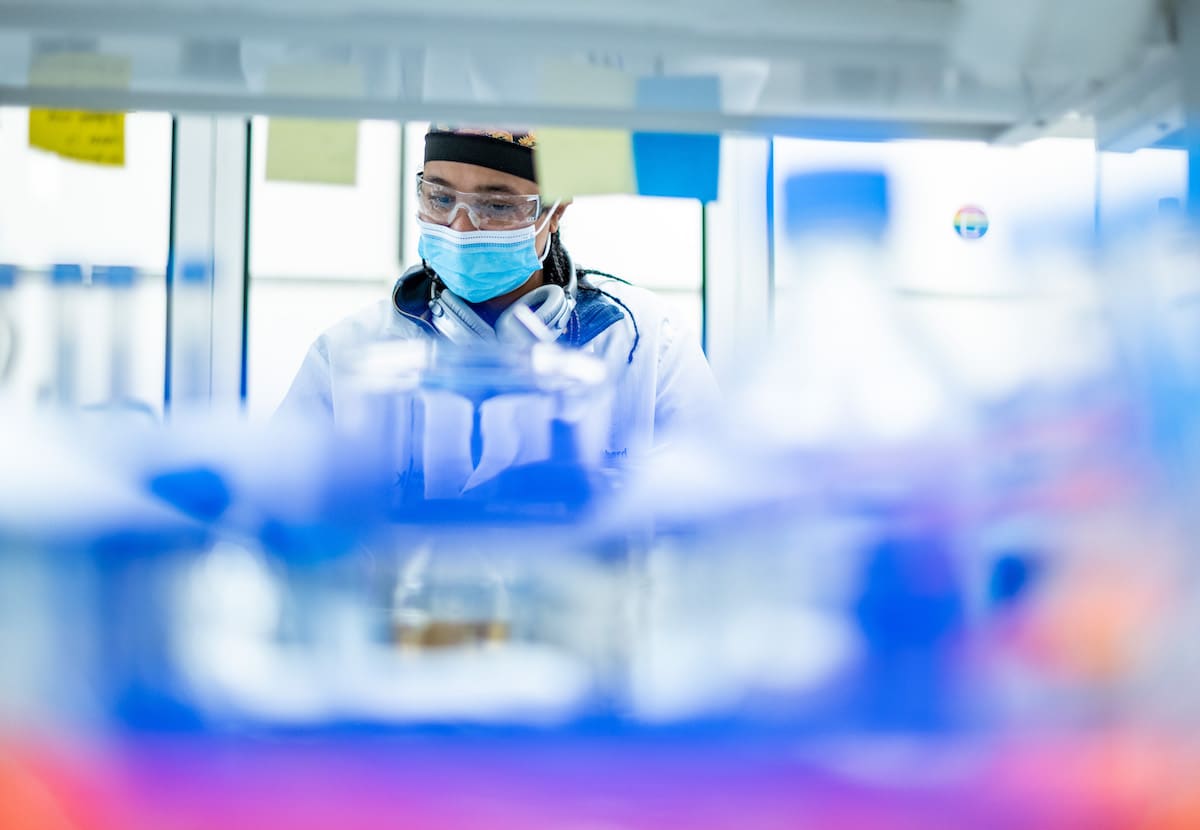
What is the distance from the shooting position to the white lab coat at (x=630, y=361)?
157 cm

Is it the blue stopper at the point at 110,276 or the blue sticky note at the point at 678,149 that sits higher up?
the blue sticky note at the point at 678,149

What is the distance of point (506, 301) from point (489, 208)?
32 centimetres

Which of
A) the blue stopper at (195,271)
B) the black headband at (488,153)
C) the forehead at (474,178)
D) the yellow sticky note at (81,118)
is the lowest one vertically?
the yellow sticky note at (81,118)

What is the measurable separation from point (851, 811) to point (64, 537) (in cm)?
47

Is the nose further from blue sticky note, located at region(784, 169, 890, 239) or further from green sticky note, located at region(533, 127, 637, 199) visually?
blue sticky note, located at region(784, 169, 890, 239)

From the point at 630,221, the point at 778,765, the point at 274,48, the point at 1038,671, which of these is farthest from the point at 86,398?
the point at 630,221

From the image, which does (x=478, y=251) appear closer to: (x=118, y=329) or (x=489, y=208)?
(x=489, y=208)

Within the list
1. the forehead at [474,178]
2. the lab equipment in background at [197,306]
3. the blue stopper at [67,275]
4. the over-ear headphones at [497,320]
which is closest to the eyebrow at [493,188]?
the forehead at [474,178]

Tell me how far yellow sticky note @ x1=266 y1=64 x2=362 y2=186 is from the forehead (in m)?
0.55

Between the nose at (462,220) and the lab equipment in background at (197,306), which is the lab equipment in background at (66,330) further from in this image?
the lab equipment in background at (197,306)

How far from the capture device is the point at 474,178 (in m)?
1.38

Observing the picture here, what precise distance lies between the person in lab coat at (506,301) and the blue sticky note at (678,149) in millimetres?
412

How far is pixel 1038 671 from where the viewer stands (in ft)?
1.92

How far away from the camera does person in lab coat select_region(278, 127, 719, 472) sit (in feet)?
4.20
